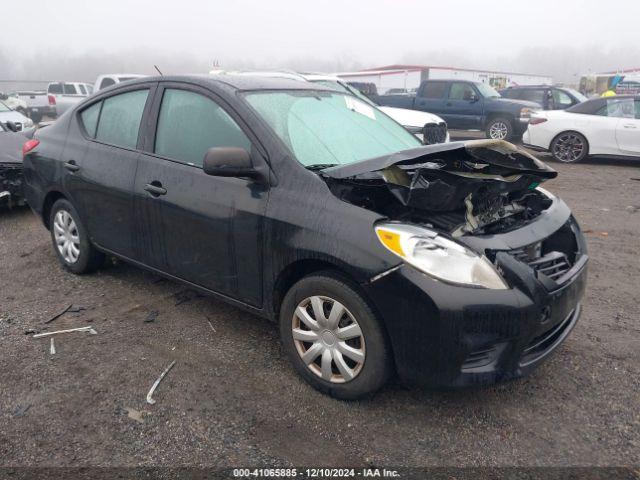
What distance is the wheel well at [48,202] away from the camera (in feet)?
14.6

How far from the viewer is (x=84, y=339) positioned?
344 centimetres

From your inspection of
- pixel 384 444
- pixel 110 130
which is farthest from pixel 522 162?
pixel 110 130

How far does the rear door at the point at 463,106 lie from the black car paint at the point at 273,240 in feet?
38.5

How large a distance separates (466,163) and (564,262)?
2.51ft

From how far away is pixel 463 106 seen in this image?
14.5 metres

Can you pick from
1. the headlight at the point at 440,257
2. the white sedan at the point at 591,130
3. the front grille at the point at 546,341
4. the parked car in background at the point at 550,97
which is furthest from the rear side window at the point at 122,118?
the parked car in background at the point at 550,97

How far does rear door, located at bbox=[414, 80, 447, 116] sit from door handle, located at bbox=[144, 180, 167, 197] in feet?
41.4

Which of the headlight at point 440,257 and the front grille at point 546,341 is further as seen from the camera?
the front grille at point 546,341

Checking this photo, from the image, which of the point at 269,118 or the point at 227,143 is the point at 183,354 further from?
the point at 269,118

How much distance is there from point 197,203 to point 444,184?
1483 millimetres

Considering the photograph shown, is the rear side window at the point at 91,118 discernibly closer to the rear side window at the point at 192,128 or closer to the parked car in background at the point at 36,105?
the rear side window at the point at 192,128

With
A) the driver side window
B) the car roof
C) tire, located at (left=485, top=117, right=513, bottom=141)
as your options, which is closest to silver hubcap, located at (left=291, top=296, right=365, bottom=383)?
the car roof

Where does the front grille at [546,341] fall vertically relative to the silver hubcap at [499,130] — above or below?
below

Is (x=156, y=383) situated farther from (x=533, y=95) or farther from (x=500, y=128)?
(x=533, y=95)
